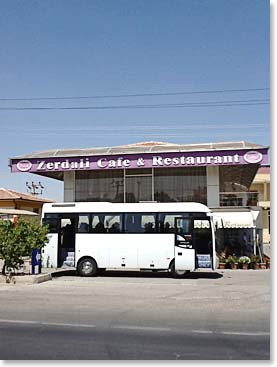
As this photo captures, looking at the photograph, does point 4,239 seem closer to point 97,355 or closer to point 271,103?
point 97,355

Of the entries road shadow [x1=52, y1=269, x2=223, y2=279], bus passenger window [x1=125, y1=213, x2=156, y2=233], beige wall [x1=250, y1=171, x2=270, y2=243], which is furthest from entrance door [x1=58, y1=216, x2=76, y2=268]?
beige wall [x1=250, y1=171, x2=270, y2=243]

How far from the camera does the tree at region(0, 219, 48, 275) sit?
16.8m

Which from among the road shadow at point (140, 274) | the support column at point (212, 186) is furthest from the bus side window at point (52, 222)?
the support column at point (212, 186)

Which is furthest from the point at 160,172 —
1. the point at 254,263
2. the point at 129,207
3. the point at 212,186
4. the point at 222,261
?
the point at 254,263

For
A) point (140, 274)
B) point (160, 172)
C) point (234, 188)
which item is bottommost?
point (140, 274)

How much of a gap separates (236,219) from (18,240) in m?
11.0

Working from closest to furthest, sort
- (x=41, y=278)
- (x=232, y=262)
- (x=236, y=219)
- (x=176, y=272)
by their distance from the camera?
(x=41, y=278), (x=176, y=272), (x=232, y=262), (x=236, y=219)

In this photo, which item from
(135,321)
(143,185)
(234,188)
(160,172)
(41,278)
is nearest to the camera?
(135,321)

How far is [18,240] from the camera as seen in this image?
55.5ft

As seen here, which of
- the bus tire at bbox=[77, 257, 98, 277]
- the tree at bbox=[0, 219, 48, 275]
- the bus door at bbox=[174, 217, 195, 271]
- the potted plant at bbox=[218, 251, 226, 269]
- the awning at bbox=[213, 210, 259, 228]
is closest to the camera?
the tree at bbox=[0, 219, 48, 275]

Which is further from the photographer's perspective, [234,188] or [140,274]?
[234,188]

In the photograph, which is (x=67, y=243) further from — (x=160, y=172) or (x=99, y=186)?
(x=160, y=172)

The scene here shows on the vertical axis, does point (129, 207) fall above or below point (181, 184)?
below

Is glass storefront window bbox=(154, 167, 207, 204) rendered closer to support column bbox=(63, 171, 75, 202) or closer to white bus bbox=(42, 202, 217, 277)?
support column bbox=(63, 171, 75, 202)
